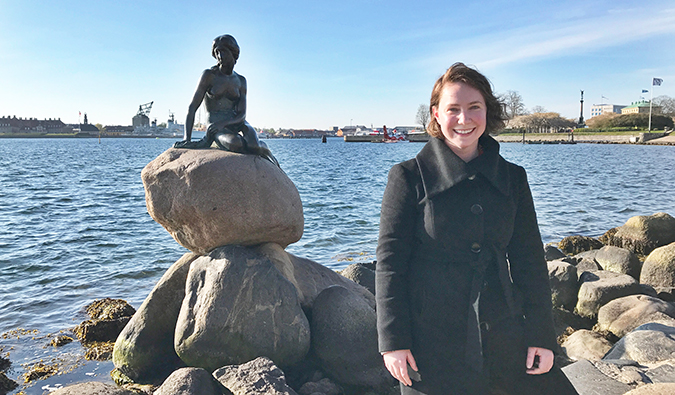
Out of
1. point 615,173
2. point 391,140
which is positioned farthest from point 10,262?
point 391,140

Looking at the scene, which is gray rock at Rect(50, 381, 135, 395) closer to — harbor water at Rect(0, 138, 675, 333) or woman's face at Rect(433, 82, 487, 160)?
woman's face at Rect(433, 82, 487, 160)

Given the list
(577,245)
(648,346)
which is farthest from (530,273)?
(577,245)

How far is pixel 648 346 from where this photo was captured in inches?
202

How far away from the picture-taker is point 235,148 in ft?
19.9

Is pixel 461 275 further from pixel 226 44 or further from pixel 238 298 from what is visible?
pixel 226 44

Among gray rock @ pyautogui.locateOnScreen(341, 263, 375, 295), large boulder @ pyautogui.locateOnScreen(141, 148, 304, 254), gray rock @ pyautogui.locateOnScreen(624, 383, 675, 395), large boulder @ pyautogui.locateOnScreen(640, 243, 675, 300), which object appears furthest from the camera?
large boulder @ pyautogui.locateOnScreen(640, 243, 675, 300)

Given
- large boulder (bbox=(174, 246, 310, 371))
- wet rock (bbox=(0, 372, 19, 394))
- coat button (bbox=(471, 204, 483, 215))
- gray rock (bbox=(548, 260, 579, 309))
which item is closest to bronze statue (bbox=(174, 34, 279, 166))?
large boulder (bbox=(174, 246, 310, 371))

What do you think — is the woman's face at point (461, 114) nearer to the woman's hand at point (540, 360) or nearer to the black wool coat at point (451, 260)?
the black wool coat at point (451, 260)

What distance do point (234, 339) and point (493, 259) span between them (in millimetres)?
3381

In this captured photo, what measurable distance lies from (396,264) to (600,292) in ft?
20.9

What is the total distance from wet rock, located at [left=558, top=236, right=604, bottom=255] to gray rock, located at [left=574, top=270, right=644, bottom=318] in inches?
172

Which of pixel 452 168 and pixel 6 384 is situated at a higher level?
pixel 452 168

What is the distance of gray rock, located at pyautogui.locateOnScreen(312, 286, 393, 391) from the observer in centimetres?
510

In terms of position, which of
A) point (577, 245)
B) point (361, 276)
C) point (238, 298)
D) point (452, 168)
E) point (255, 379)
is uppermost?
point (452, 168)
